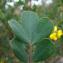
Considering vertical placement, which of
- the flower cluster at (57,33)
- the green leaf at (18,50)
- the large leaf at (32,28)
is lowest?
the flower cluster at (57,33)

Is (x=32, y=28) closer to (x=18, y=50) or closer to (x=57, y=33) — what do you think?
(x=18, y=50)

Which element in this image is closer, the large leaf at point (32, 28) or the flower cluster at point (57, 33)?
the large leaf at point (32, 28)

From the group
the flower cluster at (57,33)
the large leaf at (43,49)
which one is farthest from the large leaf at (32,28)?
the flower cluster at (57,33)

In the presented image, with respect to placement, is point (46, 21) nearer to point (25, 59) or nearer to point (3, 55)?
point (25, 59)

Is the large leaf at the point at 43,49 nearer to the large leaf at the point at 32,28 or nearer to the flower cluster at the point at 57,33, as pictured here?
the large leaf at the point at 32,28

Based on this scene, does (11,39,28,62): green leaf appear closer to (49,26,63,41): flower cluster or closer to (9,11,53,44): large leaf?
(9,11,53,44): large leaf

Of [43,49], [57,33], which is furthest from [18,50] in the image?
[57,33]

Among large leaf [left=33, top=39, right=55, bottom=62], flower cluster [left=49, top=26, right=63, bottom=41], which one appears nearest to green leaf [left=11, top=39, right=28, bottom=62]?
large leaf [left=33, top=39, right=55, bottom=62]
